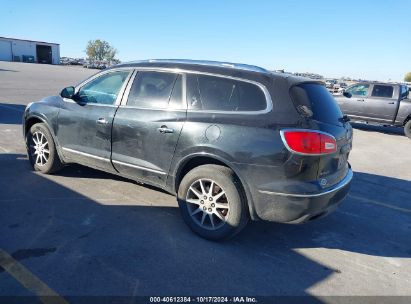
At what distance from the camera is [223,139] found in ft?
11.5

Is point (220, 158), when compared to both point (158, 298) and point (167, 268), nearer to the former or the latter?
point (167, 268)

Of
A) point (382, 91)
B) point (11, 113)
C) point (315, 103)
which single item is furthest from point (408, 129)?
point (11, 113)

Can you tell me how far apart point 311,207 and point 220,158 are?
0.99 m

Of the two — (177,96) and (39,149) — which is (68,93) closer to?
(39,149)

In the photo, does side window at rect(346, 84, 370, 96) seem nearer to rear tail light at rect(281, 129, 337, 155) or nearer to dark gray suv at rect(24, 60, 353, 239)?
dark gray suv at rect(24, 60, 353, 239)

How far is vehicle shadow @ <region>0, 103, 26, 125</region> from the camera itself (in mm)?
9502

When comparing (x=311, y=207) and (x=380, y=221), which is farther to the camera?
(x=380, y=221)

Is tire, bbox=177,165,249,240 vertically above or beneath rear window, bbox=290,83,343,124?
beneath

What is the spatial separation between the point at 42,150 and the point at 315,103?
4077 millimetres

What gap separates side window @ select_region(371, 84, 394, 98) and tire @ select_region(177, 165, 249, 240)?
1148 centimetres

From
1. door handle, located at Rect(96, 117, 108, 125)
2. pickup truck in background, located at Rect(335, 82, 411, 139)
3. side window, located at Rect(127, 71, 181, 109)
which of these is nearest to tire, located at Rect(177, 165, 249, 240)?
side window, located at Rect(127, 71, 181, 109)

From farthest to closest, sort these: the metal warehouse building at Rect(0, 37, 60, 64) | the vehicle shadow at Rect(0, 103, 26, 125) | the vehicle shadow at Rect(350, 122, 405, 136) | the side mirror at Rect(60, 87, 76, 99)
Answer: the metal warehouse building at Rect(0, 37, 60, 64)
the vehicle shadow at Rect(350, 122, 405, 136)
the vehicle shadow at Rect(0, 103, 26, 125)
the side mirror at Rect(60, 87, 76, 99)

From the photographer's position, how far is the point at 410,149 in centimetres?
1027

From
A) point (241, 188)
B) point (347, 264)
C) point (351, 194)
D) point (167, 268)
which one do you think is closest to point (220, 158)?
point (241, 188)
